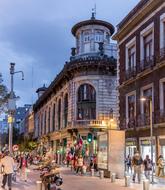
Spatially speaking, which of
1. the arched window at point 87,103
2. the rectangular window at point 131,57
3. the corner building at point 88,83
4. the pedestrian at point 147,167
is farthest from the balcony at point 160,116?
the arched window at point 87,103

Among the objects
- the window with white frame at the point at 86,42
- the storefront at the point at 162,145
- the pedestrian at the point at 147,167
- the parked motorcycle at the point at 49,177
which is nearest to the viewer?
the parked motorcycle at the point at 49,177

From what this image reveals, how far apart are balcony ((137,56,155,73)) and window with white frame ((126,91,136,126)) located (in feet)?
8.14

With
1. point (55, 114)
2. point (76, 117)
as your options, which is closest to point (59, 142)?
point (55, 114)

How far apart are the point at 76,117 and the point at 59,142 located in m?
11.7

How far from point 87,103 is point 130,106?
21254mm

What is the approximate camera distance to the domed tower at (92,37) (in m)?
62.8

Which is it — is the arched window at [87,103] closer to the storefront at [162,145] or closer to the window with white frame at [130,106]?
the window with white frame at [130,106]

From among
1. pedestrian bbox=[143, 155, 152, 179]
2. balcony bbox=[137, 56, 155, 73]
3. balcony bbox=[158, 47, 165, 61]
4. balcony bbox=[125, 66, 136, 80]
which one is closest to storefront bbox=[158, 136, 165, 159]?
pedestrian bbox=[143, 155, 152, 179]

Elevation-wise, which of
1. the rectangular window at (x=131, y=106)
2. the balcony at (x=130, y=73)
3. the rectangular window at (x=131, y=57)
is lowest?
the rectangular window at (x=131, y=106)

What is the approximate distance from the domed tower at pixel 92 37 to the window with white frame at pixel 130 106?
22383 millimetres

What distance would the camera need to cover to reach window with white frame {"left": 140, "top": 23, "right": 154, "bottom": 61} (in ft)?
116

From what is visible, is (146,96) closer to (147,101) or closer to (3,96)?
(147,101)

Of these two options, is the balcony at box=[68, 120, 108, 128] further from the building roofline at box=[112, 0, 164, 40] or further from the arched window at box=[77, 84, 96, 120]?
the building roofline at box=[112, 0, 164, 40]

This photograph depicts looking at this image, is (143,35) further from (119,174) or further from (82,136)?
(82,136)
